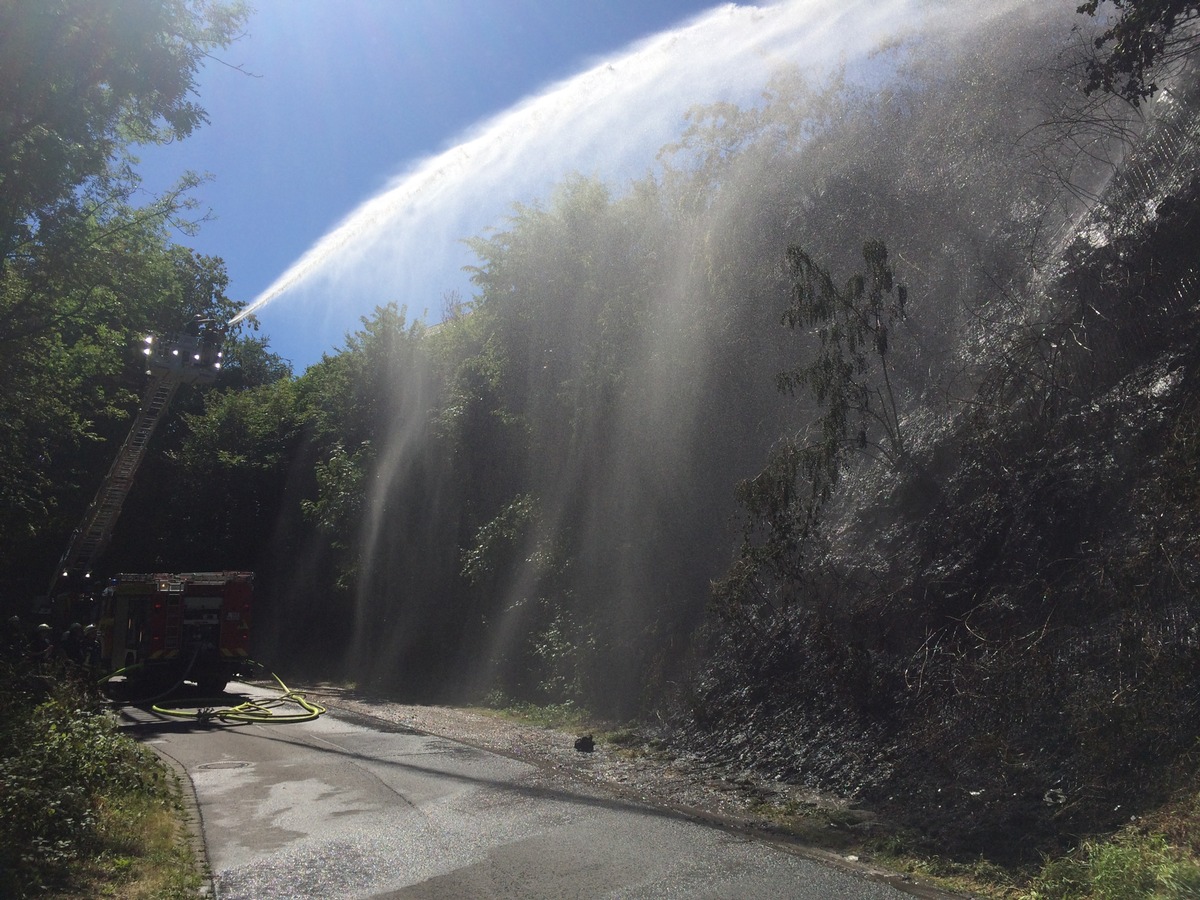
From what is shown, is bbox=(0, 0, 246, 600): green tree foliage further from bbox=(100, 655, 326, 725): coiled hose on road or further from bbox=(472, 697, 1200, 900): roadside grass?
bbox=(472, 697, 1200, 900): roadside grass

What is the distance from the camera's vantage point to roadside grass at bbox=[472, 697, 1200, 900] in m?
5.25

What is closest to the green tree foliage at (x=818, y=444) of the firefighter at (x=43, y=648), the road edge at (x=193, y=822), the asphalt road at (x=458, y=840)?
the asphalt road at (x=458, y=840)

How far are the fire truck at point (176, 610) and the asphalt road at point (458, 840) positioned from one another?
662 cm

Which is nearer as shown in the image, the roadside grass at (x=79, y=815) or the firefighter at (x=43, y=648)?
the roadside grass at (x=79, y=815)

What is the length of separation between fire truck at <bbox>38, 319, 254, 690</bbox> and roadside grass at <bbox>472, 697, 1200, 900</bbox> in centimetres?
1286

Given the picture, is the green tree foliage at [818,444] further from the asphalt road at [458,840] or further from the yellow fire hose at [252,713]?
the yellow fire hose at [252,713]

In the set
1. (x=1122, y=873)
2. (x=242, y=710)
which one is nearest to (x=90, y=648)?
(x=242, y=710)

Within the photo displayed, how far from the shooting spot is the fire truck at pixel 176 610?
57.8ft

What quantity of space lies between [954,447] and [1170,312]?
252cm

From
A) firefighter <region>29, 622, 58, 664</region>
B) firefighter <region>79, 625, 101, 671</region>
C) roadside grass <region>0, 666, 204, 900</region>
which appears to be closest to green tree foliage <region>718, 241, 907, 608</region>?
roadside grass <region>0, 666, 204, 900</region>

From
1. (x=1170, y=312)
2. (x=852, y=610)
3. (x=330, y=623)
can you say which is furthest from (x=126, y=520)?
(x=1170, y=312)

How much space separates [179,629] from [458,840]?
12.2 metres

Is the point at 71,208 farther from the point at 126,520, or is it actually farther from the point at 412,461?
the point at 126,520

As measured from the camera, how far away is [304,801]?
Answer: 911cm
